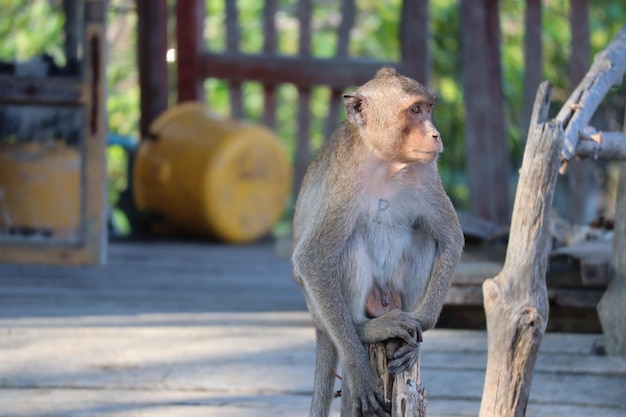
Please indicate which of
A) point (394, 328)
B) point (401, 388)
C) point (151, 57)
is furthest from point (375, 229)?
point (151, 57)

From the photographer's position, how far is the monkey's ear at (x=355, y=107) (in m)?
3.29

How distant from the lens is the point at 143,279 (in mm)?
5926

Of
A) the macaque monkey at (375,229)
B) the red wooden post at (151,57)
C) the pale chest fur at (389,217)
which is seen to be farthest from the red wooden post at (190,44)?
the pale chest fur at (389,217)

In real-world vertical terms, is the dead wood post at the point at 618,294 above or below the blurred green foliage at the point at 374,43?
below

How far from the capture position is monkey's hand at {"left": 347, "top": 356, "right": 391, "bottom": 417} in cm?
298

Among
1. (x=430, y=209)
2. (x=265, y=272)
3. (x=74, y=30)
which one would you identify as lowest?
(x=265, y=272)

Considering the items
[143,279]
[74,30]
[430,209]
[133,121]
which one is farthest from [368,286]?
[133,121]

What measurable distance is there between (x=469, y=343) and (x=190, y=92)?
3.63 metres

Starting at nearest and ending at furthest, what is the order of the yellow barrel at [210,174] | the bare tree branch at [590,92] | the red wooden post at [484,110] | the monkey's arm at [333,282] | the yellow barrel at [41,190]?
the monkey's arm at [333,282], the bare tree branch at [590,92], the yellow barrel at [41,190], the red wooden post at [484,110], the yellow barrel at [210,174]

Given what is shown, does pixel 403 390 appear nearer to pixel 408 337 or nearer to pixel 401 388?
pixel 401 388

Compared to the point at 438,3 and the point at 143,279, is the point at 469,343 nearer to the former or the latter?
the point at 143,279

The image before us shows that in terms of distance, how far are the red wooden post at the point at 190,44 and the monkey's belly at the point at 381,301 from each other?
4.27 meters

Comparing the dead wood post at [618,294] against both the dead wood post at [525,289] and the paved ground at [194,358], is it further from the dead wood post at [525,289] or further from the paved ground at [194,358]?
the dead wood post at [525,289]

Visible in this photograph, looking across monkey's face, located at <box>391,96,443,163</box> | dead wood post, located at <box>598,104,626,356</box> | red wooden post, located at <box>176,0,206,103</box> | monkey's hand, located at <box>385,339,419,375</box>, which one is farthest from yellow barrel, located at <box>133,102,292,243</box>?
monkey's hand, located at <box>385,339,419,375</box>
